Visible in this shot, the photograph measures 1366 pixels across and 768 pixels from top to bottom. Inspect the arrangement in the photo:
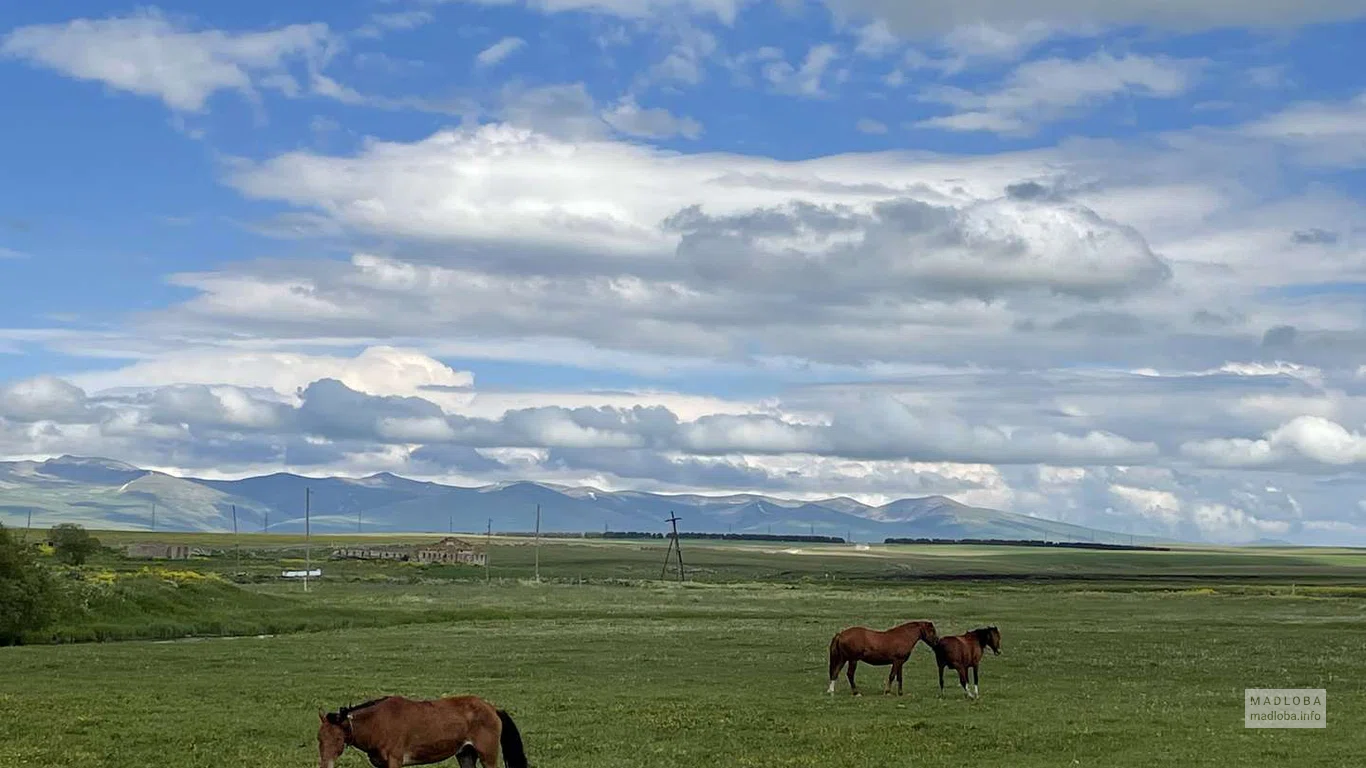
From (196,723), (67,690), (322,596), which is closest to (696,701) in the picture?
(196,723)

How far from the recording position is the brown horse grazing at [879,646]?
35719 mm

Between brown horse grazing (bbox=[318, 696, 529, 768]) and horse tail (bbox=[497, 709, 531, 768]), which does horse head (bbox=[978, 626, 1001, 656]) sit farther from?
brown horse grazing (bbox=[318, 696, 529, 768])

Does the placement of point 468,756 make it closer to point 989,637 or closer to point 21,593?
point 989,637

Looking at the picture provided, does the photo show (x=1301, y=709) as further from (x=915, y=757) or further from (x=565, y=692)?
(x=565, y=692)

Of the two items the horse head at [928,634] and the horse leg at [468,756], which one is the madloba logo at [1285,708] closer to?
the horse head at [928,634]

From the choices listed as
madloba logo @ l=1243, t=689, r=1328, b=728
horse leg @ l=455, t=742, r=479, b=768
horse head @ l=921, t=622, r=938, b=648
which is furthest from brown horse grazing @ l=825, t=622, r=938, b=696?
horse leg @ l=455, t=742, r=479, b=768

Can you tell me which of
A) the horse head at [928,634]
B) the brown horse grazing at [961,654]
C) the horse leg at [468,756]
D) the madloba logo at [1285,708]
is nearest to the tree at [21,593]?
the horse head at [928,634]

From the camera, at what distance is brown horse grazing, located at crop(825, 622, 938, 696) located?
1406 inches

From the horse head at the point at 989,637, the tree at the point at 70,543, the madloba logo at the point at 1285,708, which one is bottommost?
the tree at the point at 70,543

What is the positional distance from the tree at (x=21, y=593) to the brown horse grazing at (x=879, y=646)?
4276cm

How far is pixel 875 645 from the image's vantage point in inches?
1407

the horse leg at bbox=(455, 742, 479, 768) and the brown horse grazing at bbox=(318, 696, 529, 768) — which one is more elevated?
the brown horse grazing at bbox=(318, 696, 529, 768)

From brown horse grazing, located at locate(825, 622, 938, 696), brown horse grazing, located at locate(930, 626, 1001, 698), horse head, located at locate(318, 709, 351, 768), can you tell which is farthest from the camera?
brown horse grazing, located at locate(825, 622, 938, 696)

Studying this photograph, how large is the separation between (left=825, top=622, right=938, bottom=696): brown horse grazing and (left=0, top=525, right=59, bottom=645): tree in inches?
1683
